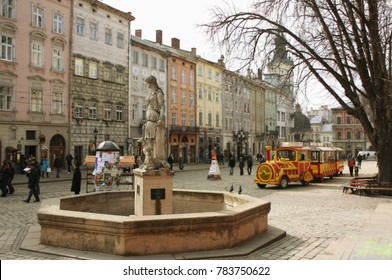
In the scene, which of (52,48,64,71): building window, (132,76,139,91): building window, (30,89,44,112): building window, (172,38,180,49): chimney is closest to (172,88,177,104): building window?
(172,38,180,49): chimney

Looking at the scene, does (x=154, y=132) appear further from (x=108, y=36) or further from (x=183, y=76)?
(x=183, y=76)

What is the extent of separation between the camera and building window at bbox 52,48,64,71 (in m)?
34.6

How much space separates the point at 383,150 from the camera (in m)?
19.8

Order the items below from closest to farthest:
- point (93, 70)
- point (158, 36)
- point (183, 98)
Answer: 1. point (93, 70)
2. point (158, 36)
3. point (183, 98)

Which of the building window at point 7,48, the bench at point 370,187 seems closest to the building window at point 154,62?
the building window at point 7,48

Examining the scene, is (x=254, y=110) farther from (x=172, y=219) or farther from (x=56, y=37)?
(x=172, y=219)

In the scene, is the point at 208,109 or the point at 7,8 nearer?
the point at 7,8

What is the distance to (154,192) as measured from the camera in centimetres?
948

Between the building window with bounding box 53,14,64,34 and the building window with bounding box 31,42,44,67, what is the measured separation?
240 centimetres

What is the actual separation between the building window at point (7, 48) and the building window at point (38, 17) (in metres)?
2.77

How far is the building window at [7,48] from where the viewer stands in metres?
30.1

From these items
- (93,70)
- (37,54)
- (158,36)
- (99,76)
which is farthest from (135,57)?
(37,54)

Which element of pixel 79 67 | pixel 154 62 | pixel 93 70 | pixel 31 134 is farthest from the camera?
pixel 154 62

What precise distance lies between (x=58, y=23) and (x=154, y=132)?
29.0 meters
